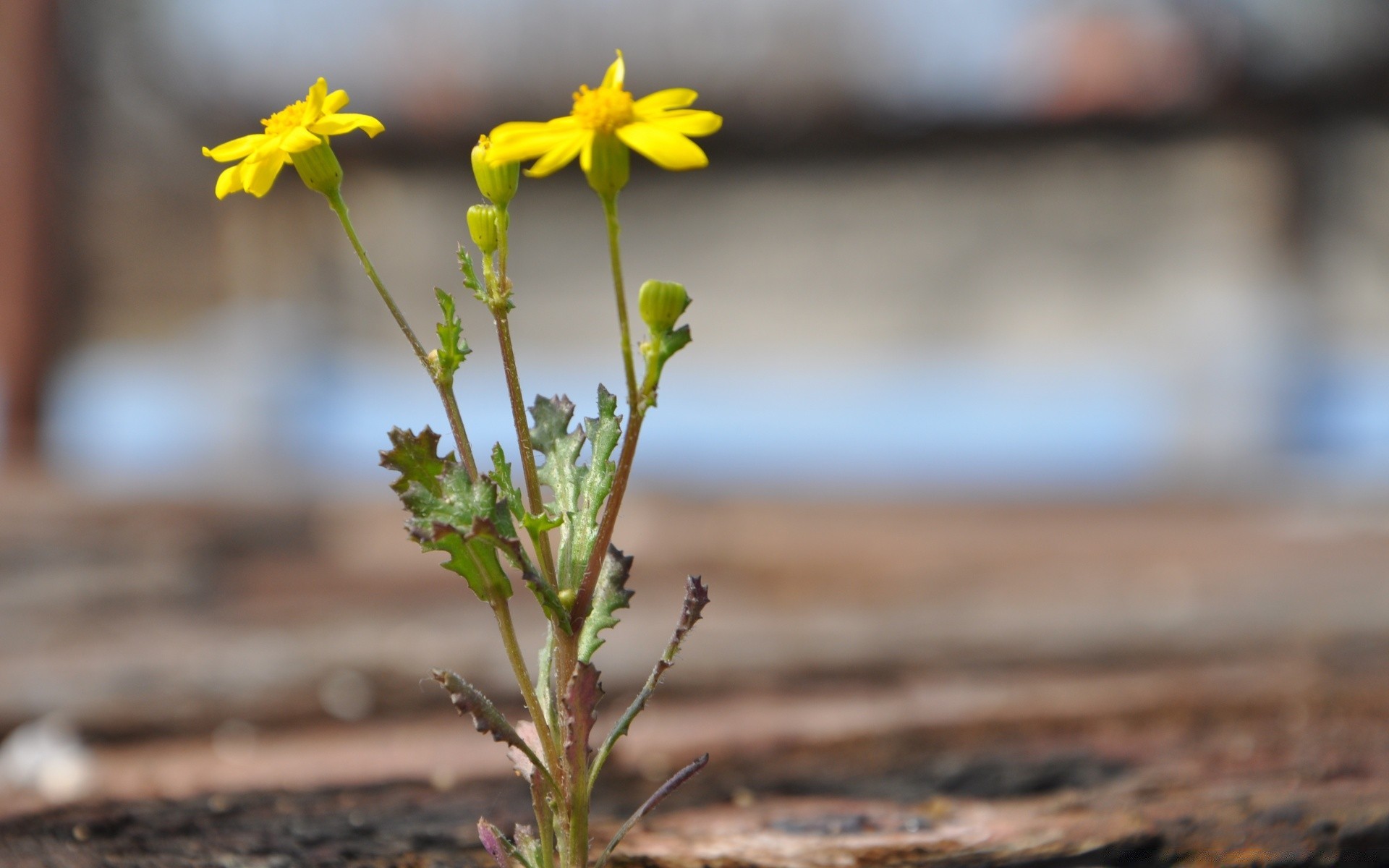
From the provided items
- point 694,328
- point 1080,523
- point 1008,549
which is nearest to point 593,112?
point 1008,549

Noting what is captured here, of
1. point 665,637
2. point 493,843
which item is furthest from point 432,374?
point 665,637

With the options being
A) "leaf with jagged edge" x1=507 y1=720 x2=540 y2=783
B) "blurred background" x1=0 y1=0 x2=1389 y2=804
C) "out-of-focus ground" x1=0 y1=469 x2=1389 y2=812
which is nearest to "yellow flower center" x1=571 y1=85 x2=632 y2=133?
"leaf with jagged edge" x1=507 y1=720 x2=540 y2=783

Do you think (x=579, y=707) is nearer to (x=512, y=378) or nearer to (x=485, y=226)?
(x=512, y=378)

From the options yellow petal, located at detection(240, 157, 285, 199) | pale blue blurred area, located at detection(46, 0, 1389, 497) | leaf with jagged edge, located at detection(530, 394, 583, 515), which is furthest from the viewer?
pale blue blurred area, located at detection(46, 0, 1389, 497)

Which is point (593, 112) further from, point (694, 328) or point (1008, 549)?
point (694, 328)

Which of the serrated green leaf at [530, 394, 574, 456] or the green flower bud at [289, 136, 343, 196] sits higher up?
the green flower bud at [289, 136, 343, 196]

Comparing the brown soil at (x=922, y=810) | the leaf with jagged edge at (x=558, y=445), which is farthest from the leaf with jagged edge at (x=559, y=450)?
the brown soil at (x=922, y=810)

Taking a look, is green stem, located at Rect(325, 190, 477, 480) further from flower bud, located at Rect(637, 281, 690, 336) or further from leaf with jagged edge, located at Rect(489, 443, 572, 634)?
flower bud, located at Rect(637, 281, 690, 336)
